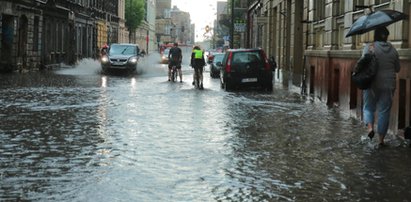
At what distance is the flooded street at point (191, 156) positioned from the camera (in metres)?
5.96

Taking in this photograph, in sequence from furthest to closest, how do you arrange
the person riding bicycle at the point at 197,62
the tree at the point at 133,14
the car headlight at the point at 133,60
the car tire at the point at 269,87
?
the tree at the point at 133,14 < the car headlight at the point at 133,60 < the person riding bicycle at the point at 197,62 < the car tire at the point at 269,87

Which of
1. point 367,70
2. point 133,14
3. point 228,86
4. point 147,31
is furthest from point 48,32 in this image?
point 147,31

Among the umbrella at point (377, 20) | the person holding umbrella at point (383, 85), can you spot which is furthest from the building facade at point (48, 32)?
the person holding umbrella at point (383, 85)

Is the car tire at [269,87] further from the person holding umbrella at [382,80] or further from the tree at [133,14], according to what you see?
the tree at [133,14]

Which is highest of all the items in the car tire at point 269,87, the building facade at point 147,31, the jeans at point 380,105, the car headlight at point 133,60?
the building facade at point 147,31

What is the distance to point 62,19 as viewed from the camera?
46.0 metres

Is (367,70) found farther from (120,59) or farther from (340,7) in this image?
(120,59)

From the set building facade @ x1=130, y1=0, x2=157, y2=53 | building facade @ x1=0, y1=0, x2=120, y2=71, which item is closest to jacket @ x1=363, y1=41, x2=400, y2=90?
building facade @ x1=0, y1=0, x2=120, y2=71

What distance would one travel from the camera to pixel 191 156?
798 centimetres

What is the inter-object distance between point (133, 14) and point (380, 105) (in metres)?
87.4

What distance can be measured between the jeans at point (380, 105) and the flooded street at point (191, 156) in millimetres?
306

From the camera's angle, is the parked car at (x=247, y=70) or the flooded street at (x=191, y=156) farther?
the parked car at (x=247, y=70)

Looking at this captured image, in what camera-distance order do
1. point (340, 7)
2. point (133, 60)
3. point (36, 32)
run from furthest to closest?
1. point (36, 32)
2. point (133, 60)
3. point (340, 7)

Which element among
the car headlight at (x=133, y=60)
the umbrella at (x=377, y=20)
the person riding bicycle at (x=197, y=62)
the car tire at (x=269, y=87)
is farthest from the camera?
the car headlight at (x=133, y=60)
